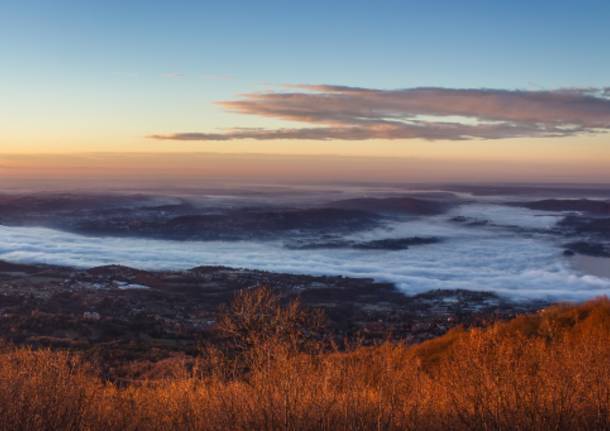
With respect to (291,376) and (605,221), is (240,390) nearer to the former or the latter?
(291,376)

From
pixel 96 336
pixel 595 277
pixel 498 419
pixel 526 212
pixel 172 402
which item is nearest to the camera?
pixel 498 419

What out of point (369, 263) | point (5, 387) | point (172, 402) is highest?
point (5, 387)

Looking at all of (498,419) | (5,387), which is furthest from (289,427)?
(5,387)

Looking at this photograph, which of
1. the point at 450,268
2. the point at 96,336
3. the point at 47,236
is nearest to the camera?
the point at 96,336

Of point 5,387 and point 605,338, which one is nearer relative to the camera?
point 5,387

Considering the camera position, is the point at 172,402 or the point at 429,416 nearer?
the point at 429,416

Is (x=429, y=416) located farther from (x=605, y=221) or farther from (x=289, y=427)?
(x=605, y=221)

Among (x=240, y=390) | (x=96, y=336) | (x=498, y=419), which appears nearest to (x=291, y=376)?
(x=240, y=390)

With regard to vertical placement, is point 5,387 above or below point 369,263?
above

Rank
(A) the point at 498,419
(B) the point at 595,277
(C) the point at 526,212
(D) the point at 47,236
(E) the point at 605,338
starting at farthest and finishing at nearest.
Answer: (C) the point at 526,212, (D) the point at 47,236, (B) the point at 595,277, (E) the point at 605,338, (A) the point at 498,419
